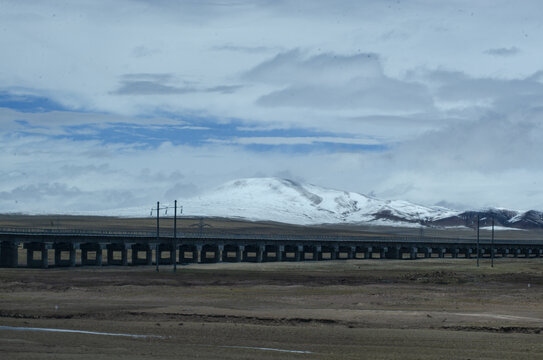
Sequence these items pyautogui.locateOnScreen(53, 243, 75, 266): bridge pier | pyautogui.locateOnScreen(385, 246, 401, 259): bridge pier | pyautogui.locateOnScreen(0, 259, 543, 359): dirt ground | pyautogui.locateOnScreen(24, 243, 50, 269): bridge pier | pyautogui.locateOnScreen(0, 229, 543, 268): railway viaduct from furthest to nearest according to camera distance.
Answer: pyautogui.locateOnScreen(385, 246, 401, 259): bridge pier < pyautogui.locateOnScreen(53, 243, 75, 266): bridge pier < pyautogui.locateOnScreen(0, 229, 543, 268): railway viaduct < pyautogui.locateOnScreen(24, 243, 50, 269): bridge pier < pyautogui.locateOnScreen(0, 259, 543, 359): dirt ground

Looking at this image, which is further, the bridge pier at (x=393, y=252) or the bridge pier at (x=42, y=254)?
the bridge pier at (x=393, y=252)

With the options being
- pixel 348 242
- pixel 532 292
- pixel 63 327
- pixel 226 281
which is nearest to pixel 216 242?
pixel 348 242

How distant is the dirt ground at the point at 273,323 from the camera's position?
91.8 feet

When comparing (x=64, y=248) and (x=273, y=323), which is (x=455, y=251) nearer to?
(x=64, y=248)

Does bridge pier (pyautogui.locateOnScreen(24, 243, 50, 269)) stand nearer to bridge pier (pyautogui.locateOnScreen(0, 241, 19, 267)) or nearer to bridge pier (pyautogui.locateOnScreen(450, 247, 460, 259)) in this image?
bridge pier (pyautogui.locateOnScreen(0, 241, 19, 267))

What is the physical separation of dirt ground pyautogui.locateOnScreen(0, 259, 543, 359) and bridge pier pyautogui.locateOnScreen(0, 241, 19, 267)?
162 feet

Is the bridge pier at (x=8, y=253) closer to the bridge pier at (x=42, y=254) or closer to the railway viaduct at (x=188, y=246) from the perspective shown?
the railway viaduct at (x=188, y=246)

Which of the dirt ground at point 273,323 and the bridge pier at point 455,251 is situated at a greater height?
the dirt ground at point 273,323

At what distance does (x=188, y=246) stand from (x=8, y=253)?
3567 centimetres

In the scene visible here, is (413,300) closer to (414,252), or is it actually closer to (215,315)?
(215,315)

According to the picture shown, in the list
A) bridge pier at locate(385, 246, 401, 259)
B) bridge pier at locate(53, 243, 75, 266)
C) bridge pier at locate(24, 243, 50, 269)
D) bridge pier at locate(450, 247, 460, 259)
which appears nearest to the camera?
bridge pier at locate(24, 243, 50, 269)

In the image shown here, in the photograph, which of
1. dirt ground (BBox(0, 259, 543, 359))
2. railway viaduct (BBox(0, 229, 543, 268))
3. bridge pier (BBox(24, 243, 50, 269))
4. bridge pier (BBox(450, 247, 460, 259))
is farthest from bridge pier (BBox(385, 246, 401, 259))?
dirt ground (BBox(0, 259, 543, 359))

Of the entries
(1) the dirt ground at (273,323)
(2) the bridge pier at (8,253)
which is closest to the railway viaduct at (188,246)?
(2) the bridge pier at (8,253)

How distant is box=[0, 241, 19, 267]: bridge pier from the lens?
10468cm
